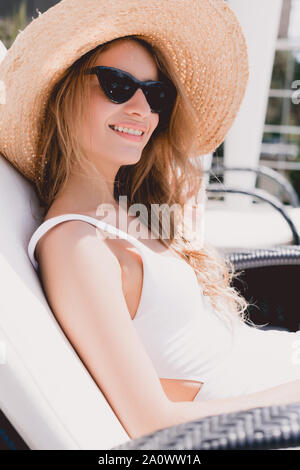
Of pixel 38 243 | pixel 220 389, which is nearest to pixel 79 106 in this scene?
pixel 38 243

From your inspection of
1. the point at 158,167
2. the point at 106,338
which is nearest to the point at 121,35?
the point at 158,167

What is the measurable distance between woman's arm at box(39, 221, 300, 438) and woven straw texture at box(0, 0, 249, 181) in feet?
1.44

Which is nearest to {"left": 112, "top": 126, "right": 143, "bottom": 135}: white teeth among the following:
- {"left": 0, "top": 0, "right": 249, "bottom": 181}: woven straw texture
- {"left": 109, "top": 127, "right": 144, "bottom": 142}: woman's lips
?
{"left": 109, "top": 127, "right": 144, "bottom": 142}: woman's lips

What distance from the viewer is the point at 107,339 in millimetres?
835

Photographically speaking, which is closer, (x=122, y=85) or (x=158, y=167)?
(x=122, y=85)

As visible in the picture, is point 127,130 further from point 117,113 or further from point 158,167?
point 158,167

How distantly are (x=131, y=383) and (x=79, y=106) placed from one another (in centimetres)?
65

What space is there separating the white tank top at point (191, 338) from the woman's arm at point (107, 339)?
0.12m

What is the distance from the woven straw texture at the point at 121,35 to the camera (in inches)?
41.6

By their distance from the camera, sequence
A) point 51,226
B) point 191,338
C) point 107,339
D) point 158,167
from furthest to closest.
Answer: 1. point 158,167
2. point 191,338
3. point 51,226
4. point 107,339

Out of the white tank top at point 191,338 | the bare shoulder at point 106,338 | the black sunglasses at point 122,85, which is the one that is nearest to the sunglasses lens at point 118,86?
the black sunglasses at point 122,85

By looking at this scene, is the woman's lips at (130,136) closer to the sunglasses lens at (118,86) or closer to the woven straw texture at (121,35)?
the sunglasses lens at (118,86)

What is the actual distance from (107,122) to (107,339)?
0.54 m
